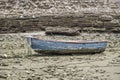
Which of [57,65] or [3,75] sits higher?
[3,75]

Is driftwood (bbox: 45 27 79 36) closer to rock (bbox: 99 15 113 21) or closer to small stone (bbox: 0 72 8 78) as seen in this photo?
rock (bbox: 99 15 113 21)

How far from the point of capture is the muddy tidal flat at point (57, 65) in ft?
45.6

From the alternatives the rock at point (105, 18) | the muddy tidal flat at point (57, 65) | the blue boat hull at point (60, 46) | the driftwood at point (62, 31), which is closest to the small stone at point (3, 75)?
the muddy tidal flat at point (57, 65)

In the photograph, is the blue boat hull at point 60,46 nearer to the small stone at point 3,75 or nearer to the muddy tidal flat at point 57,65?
the muddy tidal flat at point 57,65

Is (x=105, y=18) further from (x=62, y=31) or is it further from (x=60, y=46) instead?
(x=60, y=46)

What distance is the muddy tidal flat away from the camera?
13906 mm

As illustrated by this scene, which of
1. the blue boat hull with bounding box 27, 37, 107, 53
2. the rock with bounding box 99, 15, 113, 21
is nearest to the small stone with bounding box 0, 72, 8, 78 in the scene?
the blue boat hull with bounding box 27, 37, 107, 53

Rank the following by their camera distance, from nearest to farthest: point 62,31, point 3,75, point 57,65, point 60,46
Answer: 1. point 3,75
2. point 57,65
3. point 60,46
4. point 62,31

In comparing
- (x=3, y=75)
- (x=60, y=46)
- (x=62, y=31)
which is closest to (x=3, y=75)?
(x=3, y=75)

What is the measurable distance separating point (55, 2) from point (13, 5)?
4.12 meters

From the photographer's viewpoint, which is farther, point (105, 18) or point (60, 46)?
point (105, 18)

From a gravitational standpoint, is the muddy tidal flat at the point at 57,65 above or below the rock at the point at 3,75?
below

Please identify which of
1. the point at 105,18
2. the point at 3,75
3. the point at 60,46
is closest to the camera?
the point at 3,75

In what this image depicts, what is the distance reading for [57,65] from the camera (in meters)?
16.5
